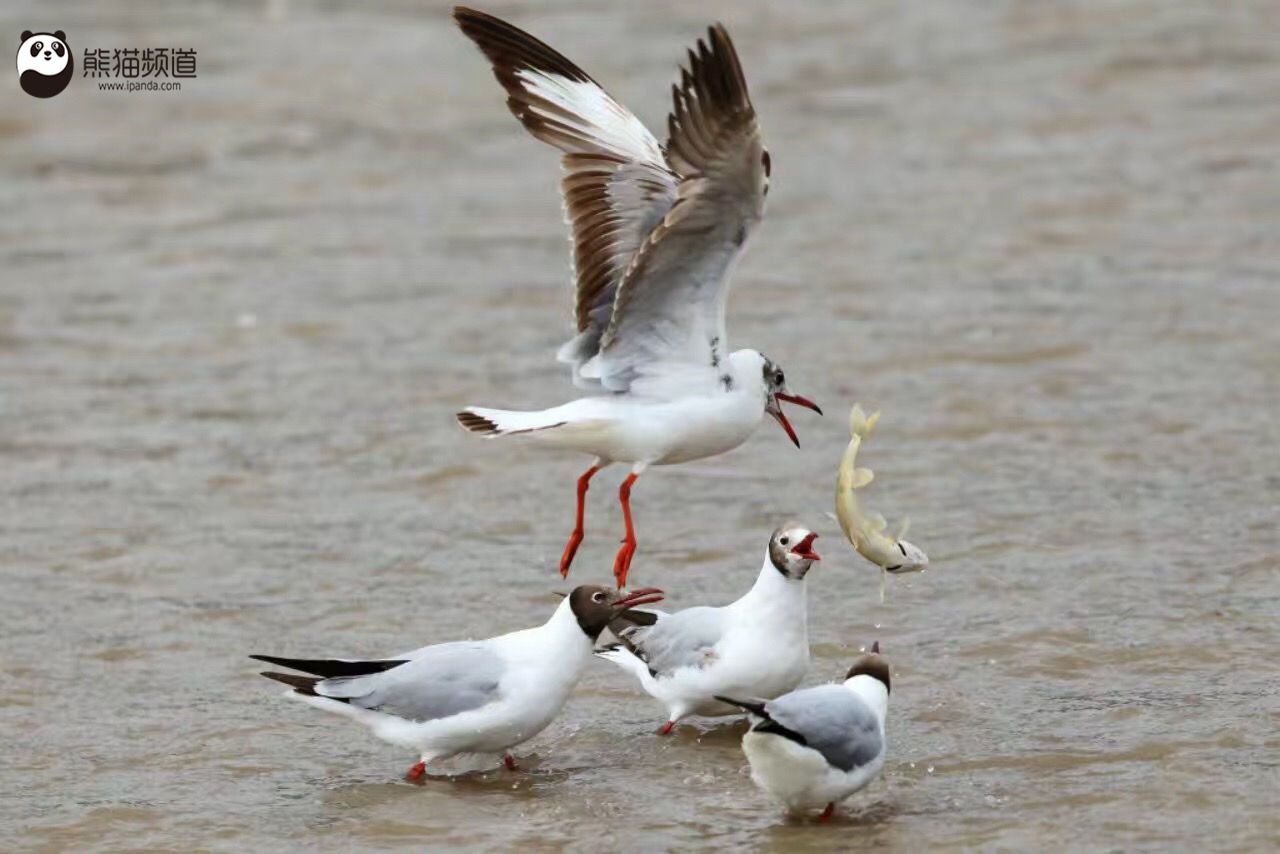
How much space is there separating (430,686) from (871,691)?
1.45m

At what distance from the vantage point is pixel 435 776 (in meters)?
7.16

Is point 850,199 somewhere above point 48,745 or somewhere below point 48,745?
above

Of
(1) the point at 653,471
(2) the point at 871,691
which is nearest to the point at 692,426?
(2) the point at 871,691

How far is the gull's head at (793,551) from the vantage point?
715 cm

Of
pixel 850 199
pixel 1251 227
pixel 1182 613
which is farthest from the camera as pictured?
pixel 850 199

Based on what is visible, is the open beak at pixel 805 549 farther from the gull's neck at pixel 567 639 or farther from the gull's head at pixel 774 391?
the gull's head at pixel 774 391

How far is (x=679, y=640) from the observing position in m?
7.36

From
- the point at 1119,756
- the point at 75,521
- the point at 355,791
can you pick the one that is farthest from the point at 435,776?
the point at 75,521

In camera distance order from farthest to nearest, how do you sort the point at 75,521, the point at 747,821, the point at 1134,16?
1. the point at 1134,16
2. the point at 75,521
3. the point at 747,821

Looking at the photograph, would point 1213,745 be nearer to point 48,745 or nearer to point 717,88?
point 717,88

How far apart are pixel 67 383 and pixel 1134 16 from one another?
11.3 metres

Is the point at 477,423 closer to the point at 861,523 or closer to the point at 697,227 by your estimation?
the point at 697,227

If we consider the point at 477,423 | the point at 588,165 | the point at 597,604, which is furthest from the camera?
the point at 588,165

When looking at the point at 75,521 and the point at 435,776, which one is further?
the point at 75,521
